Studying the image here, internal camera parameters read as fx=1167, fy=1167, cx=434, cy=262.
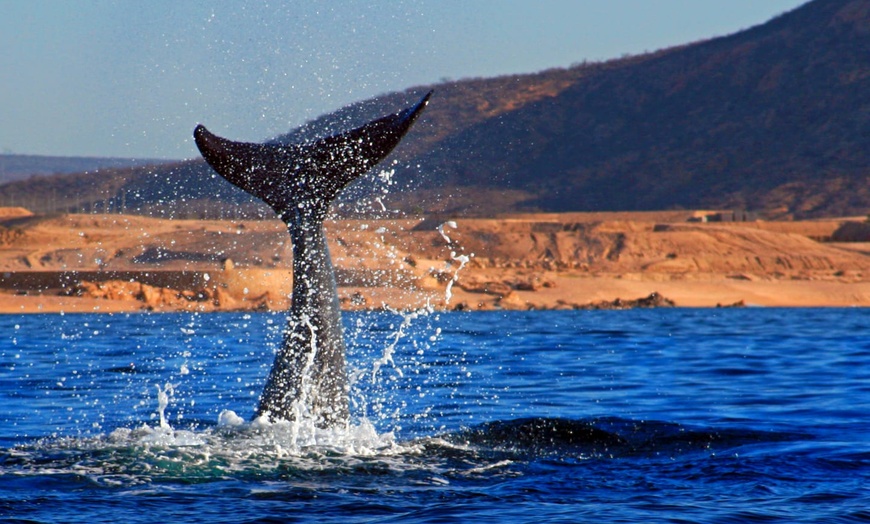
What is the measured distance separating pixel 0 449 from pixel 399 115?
4552 millimetres

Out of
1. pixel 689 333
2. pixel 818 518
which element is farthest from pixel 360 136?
pixel 689 333

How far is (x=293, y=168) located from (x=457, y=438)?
9.44ft

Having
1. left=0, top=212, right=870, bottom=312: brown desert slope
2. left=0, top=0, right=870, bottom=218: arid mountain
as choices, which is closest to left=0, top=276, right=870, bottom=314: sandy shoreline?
left=0, top=212, right=870, bottom=312: brown desert slope

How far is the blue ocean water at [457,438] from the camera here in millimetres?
7938

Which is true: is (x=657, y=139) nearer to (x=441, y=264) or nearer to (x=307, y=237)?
(x=441, y=264)

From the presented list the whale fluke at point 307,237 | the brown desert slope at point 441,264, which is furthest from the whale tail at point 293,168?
the brown desert slope at point 441,264

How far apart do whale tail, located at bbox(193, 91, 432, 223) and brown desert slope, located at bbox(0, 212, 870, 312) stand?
75.7 ft

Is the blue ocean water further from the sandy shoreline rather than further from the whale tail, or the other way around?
the sandy shoreline

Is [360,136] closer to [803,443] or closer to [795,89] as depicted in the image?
[803,443]

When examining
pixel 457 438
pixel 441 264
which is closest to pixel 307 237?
pixel 457 438

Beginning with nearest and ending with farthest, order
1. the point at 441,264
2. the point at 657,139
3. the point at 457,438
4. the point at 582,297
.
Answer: the point at 457,438 < the point at 582,297 < the point at 441,264 < the point at 657,139

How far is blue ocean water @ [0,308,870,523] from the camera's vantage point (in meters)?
7.94

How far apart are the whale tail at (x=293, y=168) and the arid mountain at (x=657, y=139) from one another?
63450mm

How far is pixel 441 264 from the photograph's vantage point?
44.7 meters
